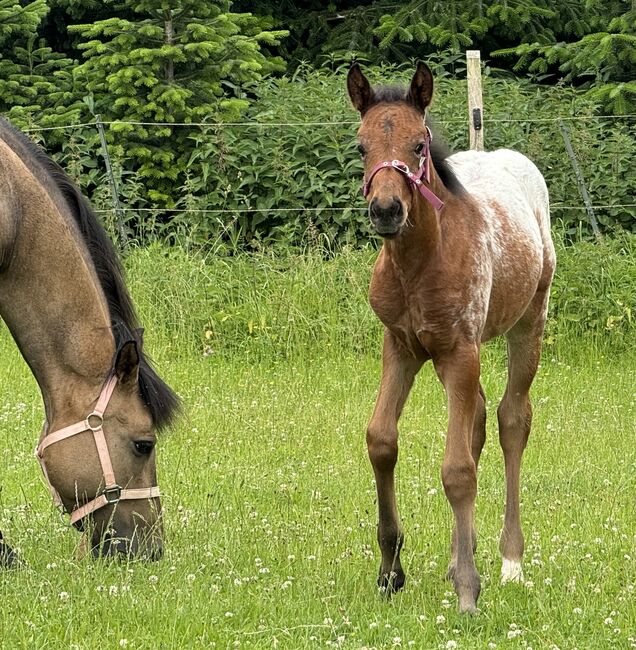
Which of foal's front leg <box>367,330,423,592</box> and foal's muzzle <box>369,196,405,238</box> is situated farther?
foal's front leg <box>367,330,423,592</box>

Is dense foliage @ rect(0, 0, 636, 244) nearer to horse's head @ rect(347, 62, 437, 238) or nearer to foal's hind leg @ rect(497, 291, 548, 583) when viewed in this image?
foal's hind leg @ rect(497, 291, 548, 583)

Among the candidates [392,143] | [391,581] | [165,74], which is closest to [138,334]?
[392,143]

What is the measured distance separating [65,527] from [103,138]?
6.48 m

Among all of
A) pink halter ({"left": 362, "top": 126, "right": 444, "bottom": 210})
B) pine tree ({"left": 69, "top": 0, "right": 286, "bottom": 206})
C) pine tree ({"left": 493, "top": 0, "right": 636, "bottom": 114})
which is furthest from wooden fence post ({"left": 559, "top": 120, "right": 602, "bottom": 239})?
pink halter ({"left": 362, "top": 126, "right": 444, "bottom": 210})

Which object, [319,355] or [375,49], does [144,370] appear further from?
[375,49]

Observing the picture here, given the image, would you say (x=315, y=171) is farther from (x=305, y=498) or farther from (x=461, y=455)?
(x=461, y=455)

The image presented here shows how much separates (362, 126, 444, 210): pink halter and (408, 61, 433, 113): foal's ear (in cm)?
13

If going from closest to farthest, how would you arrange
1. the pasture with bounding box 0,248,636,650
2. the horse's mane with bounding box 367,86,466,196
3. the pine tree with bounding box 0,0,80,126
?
1. the pasture with bounding box 0,248,636,650
2. the horse's mane with bounding box 367,86,466,196
3. the pine tree with bounding box 0,0,80,126

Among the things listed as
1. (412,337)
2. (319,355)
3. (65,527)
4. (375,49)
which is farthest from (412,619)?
(375,49)

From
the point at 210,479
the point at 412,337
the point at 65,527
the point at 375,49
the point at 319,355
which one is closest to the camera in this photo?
the point at 412,337

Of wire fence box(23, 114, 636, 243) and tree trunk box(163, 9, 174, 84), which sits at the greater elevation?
tree trunk box(163, 9, 174, 84)

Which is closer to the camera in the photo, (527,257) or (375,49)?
(527,257)

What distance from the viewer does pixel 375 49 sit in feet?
47.9

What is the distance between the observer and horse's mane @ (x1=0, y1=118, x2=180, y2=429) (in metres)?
5.22
